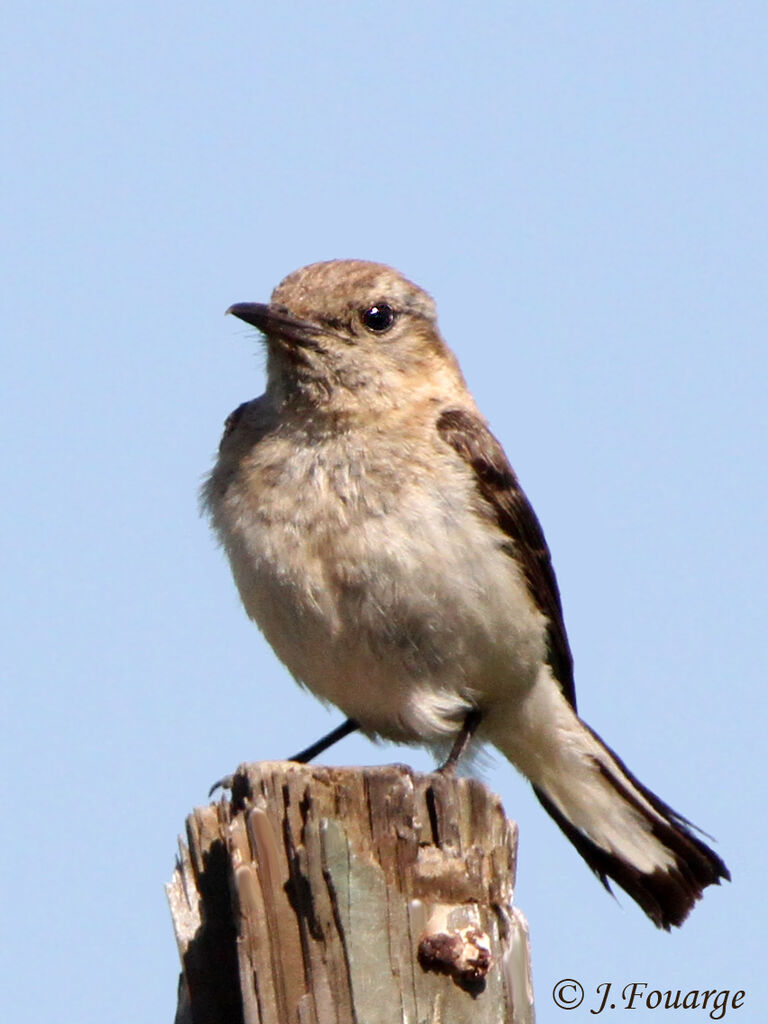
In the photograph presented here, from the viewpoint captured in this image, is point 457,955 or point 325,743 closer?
point 457,955

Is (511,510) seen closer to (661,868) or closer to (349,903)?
(661,868)

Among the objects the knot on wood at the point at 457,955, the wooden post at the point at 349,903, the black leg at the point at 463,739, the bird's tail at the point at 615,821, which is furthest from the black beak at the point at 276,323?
the knot on wood at the point at 457,955

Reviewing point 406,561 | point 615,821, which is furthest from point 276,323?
point 615,821

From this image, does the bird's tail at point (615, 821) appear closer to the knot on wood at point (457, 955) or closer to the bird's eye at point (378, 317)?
the bird's eye at point (378, 317)

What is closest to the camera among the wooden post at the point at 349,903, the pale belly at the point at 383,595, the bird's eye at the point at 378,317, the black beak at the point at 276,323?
the wooden post at the point at 349,903

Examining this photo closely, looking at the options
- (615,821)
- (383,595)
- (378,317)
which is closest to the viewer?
(383,595)

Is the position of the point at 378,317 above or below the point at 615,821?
above

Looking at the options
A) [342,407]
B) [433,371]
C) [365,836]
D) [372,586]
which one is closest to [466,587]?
[372,586]
